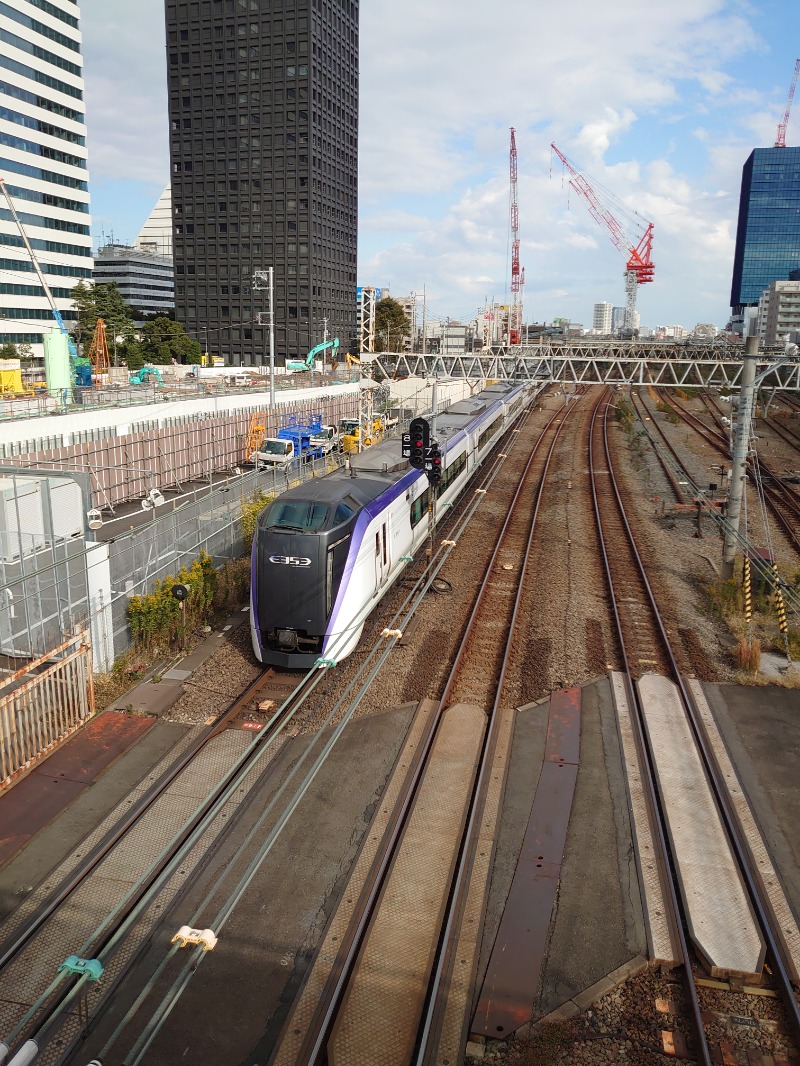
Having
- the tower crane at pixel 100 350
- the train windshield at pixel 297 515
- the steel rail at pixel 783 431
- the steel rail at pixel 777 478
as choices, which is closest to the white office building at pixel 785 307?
the steel rail at pixel 777 478

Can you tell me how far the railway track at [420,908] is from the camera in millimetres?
6984

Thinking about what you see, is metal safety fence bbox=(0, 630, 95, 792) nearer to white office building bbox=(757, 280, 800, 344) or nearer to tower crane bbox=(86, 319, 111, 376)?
tower crane bbox=(86, 319, 111, 376)

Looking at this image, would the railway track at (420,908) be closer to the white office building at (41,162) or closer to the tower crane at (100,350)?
the tower crane at (100,350)

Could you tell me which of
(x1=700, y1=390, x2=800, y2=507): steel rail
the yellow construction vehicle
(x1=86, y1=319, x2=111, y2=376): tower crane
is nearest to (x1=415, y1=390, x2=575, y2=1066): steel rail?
(x1=700, y1=390, x2=800, y2=507): steel rail

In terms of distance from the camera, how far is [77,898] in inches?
341

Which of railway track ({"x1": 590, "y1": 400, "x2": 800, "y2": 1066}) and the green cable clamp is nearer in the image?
the green cable clamp

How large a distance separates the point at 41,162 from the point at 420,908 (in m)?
92.3

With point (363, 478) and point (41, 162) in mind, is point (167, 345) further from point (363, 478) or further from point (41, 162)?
point (363, 478)

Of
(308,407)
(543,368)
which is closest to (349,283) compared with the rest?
(543,368)

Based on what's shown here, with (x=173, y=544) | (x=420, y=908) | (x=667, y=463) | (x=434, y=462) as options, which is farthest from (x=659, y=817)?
(x=667, y=463)

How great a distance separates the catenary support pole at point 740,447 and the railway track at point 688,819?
279 cm

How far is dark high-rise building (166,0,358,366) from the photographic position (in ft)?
300

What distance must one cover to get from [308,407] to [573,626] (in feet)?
104

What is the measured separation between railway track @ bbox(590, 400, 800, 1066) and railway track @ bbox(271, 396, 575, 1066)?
212 centimetres
